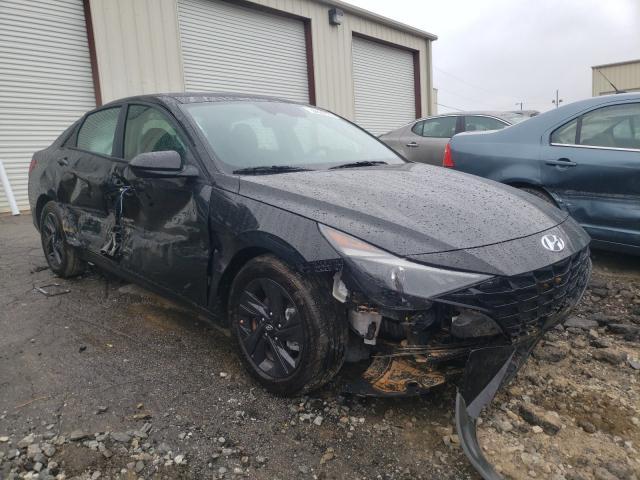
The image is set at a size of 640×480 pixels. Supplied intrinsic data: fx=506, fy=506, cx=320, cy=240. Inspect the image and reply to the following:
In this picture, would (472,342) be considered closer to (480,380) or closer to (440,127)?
(480,380)

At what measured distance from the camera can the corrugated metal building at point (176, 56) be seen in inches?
330

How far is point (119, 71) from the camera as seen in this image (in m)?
9.13

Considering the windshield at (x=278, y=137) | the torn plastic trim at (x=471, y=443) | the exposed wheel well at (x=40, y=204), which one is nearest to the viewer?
the torn plastic trim at (x=471, y=443)

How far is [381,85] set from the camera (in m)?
15.5

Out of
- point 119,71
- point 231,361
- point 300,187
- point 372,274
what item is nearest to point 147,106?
point 300,187

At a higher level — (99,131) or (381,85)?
(381,85)

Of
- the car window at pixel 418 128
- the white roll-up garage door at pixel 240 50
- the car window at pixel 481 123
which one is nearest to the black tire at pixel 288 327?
the car window at pixel 481 123

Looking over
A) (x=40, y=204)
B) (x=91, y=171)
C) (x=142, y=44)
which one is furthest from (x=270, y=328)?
(x=142, y=44)

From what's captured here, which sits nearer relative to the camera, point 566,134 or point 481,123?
point 566,134

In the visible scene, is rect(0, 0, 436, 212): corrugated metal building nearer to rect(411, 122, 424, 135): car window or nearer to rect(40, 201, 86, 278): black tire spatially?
rect(411, 122, 424, 135): car window

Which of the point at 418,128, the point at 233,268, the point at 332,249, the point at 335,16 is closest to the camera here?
the point at 332,249

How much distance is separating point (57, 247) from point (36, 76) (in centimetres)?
555

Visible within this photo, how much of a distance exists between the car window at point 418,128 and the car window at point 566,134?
4628mm

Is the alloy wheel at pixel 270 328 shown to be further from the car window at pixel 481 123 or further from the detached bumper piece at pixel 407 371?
the car window at pixel 481 123
